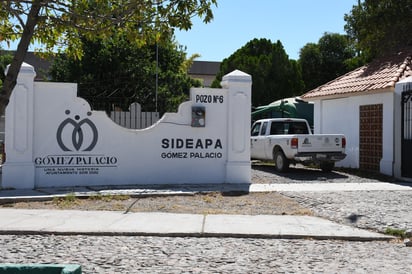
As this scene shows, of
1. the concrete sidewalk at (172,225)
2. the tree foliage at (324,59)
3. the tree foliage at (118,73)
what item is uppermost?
the tree foliage at (324,59)

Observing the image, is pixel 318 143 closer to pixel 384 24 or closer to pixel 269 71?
pixel 384 24

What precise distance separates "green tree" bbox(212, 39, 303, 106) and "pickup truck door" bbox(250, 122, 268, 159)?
17.7m

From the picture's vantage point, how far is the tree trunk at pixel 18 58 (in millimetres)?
4180

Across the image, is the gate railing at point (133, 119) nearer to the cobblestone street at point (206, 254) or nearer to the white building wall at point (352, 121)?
the white building wall at point (352, 121)

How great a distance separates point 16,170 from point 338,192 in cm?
798

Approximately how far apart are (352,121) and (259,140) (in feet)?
11.5

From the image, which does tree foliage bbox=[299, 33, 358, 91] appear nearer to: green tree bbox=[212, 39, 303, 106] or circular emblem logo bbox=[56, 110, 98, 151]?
green tree bbox=[212, 39, 303, 106]

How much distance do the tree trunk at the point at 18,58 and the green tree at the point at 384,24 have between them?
18.5m

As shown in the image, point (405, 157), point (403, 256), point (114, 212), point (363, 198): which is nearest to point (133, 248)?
point (114, 212)

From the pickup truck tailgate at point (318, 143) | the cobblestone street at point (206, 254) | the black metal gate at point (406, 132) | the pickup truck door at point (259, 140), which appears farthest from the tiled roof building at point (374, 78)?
the cobblestone street at point (206, 254)

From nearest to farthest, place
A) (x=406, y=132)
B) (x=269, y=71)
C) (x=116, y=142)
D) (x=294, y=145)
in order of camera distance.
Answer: (x=116, y=142) → (x=406, y=132) → (x=294, y=145) → (x=269, y=71)

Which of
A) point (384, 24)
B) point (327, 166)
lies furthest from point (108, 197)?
point (384, 24)

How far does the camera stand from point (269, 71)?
37375 millimetres

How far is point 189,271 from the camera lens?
20.5 ft
